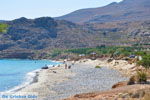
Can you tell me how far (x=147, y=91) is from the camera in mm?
30094

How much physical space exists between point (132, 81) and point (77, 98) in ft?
32.3

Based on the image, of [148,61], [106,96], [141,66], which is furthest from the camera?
[141,66]

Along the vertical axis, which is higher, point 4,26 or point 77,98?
point 4,26

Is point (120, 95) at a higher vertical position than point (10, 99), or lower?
higher

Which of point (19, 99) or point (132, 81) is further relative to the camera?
point (19, 99)

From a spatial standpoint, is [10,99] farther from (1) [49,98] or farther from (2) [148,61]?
A: (2) [148,61]

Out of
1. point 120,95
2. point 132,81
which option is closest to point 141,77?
point 132,81

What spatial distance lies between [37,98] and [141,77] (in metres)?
11.6

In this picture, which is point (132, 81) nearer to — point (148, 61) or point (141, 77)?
point (141, 77)

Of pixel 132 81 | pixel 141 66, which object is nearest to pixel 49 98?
pixel 132 81

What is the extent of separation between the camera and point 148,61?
283 feet

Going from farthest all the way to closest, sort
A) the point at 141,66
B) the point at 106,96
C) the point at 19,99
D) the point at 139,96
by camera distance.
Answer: the point at 141,66 → the point at 19,99 → the point at 106,96 → the point at 139,96

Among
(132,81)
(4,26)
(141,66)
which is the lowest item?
(141,66)

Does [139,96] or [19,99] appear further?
[19,99]
